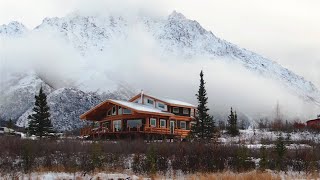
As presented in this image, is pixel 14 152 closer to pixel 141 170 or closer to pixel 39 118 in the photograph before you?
pixel 141 170

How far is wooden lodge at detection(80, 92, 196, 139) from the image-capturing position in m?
53.7

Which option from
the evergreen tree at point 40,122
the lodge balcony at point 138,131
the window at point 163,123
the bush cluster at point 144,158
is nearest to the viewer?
the bush cluster at point 144,158

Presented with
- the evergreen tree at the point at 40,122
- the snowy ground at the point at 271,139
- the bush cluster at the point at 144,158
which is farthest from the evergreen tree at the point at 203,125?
the evergreen tree at the point at 40,122

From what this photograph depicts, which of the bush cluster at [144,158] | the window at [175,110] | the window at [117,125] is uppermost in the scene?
the window at [175,110]

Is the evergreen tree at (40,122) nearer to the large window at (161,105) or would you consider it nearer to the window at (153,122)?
the window at (153,122)

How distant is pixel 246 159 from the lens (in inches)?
1133

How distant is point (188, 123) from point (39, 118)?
62.7ft

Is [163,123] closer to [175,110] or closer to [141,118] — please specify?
[175,110]

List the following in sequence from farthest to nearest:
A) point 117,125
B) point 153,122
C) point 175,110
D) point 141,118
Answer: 1. point 175,110
2. point 117,125
3. point 153,122
4. point 141,118

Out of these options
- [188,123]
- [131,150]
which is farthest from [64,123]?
[131,150]

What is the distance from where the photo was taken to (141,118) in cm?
5544

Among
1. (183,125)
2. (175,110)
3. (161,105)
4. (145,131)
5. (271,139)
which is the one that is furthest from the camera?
(183,125)

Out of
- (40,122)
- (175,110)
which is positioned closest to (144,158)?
(40,122)

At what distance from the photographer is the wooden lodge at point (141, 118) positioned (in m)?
53.7
